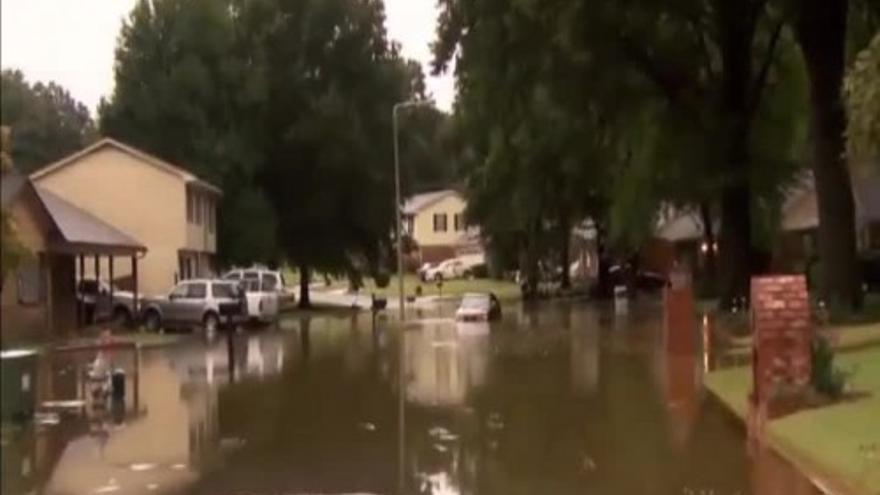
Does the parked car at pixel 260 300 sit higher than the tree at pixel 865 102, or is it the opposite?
the tree at pixel 865 102

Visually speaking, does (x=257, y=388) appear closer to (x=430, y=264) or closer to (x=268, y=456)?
(x=268, y=456)

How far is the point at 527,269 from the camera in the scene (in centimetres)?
8906

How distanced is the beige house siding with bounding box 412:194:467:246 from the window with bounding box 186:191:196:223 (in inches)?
3641

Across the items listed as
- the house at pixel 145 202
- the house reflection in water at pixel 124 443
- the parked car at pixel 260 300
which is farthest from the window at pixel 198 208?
the house reflection in water at pixel 124 443

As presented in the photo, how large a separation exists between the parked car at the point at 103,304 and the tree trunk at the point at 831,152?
2236 centimetres

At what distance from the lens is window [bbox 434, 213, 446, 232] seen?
166 m

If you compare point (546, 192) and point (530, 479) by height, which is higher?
point (546, 192)

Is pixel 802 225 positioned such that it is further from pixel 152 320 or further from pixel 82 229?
pixel 82 229

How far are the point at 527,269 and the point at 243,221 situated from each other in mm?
17945

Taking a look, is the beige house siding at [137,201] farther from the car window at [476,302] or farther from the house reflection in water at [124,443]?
the house reflection in water at [124,443]

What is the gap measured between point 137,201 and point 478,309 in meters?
14.5

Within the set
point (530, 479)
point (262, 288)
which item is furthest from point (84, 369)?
point (262, 288)

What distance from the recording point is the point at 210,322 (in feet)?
186

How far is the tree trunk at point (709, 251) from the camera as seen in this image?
210ft
